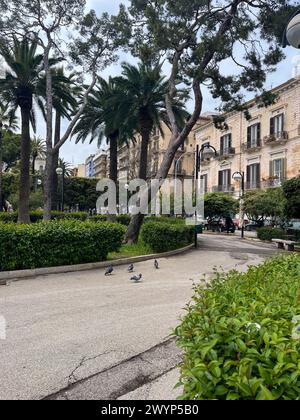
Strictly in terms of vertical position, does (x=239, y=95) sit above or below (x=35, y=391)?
above

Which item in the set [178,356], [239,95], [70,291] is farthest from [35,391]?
[239,95]

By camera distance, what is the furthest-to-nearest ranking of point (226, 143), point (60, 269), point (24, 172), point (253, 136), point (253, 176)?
point (226, 143) < point (253, 176) < point (253, 136) < point (24, 172) < point (60, 269)

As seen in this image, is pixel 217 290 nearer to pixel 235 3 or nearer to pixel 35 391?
pixel 35 391

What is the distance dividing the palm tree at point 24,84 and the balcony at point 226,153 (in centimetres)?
2829

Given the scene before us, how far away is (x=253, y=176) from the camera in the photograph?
4103 centimetres

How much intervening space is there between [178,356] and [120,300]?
276 centimetres

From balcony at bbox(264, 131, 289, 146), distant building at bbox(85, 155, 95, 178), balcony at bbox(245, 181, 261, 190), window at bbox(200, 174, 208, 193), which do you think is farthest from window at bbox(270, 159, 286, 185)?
distant building at bbox(85, 155, 95, 178)

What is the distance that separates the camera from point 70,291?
24.8 feet

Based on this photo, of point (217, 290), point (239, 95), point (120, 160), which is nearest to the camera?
point (217, 290)

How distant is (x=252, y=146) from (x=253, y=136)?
1250mm

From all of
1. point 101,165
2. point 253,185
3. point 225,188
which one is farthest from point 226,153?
point 101,165

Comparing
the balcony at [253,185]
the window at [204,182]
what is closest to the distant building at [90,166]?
the window at [204,182]

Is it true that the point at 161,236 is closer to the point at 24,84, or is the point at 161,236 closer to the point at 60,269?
the point at 60,269
